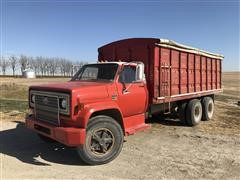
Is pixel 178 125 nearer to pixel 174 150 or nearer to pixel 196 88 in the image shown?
pixel 196 88

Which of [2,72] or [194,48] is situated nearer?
[194,48]

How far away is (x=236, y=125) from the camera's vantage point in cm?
1123

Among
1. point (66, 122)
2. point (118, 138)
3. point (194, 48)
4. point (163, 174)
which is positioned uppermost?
point (194, 48)

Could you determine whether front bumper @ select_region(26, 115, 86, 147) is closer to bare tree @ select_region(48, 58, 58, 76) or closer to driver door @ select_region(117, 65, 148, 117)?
driver door @ select_region(117, 65, 148, 117)

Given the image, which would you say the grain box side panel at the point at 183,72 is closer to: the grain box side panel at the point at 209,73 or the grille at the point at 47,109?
the grain box side panel at the point at 209,73

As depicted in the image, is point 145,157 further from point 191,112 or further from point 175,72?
point 191,112

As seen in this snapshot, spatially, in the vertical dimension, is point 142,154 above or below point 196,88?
below

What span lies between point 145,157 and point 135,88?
1703mm

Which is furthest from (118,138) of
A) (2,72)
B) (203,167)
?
Result: (2,72)

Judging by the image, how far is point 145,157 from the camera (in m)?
6.96

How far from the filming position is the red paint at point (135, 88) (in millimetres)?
6203

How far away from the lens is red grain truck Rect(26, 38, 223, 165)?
20.5 feet

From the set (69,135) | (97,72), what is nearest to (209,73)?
(97,72)

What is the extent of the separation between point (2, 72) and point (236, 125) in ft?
436
